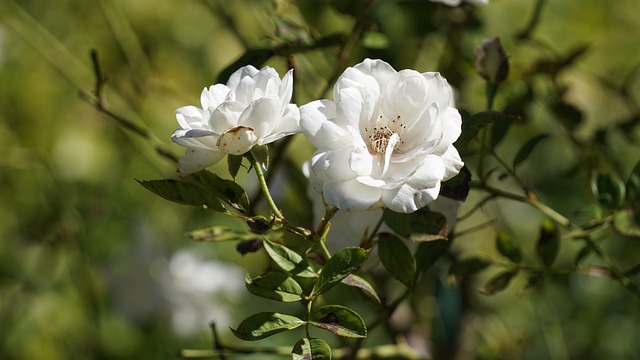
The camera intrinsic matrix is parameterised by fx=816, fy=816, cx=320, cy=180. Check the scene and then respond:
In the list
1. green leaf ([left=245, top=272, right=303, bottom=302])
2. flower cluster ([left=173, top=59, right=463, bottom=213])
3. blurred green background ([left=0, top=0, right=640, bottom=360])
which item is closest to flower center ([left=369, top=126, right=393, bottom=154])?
flower cluster ([left=173, top=59, right=463, bottom=213])

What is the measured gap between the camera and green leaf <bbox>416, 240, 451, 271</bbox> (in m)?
0.69

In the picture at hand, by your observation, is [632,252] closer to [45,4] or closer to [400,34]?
[400,34]

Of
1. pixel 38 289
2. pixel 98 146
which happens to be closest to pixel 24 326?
pixel 38 289

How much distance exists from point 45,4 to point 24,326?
27.2 inches

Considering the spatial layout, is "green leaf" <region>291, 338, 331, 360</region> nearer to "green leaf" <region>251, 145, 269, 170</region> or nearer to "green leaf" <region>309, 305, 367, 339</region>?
"green leaf" <region>309, 305, 367, 339</region>

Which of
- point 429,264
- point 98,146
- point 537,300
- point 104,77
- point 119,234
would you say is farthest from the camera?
point 98,146

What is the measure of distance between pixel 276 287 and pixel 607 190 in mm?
336

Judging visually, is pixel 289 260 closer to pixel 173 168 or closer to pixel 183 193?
pixel 183 193

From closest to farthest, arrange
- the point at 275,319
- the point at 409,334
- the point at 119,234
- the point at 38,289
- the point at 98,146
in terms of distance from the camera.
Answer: the point at 275,319, the point at 409,334, the point at 38,289, the point at 119,234, the point at 98,146

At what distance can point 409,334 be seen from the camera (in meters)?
1.10

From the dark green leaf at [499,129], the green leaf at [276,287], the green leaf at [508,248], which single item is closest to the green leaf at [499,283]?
the green leaf at [508,248]

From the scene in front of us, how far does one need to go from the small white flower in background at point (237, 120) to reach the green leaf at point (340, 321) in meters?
0.13

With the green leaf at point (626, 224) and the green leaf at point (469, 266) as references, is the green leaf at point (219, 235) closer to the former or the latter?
the green leaf at point (469, 266)

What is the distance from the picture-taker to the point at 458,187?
0.62 m
